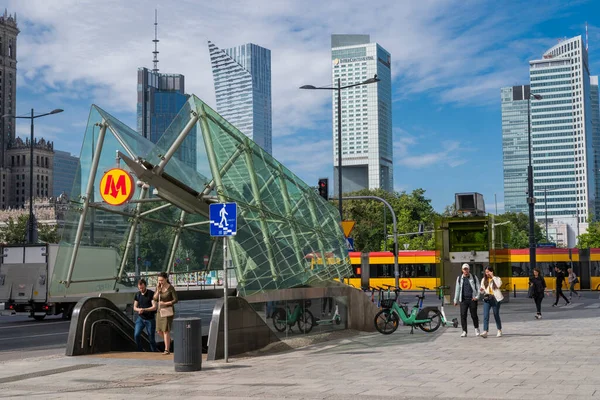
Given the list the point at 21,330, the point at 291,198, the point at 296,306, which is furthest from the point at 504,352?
the point at 21,330

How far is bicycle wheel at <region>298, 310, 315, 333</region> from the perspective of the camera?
16750 millimetres

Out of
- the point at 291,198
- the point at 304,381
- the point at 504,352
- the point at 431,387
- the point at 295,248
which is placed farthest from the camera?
the point at 291,198

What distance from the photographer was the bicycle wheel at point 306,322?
1675 centimetres

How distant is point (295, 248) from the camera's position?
1784 centimetres

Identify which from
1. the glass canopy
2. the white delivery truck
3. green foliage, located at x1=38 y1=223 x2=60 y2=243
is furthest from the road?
green foliage, located at x1=38 y1=223 x2=60 y2=243

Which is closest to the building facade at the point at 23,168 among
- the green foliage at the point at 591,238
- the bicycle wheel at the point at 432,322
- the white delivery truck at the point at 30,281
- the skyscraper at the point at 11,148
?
the skyscraper at the point at 11,148

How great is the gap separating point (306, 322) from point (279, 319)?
1.42 m

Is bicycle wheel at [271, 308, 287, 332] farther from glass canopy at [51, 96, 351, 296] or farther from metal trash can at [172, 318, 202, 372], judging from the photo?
metal trash can at [172, 318, 202, 372]

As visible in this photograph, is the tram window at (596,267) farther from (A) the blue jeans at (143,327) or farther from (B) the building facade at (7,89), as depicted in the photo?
(B) the building facade at (7,89)

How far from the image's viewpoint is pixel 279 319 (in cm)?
1570

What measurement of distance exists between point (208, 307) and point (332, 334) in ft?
9.73

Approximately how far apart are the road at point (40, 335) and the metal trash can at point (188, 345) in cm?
450

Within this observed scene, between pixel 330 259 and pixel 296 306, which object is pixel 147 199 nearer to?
pixel 296 306

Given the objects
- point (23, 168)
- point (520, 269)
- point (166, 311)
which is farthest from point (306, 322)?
point (23, 168)
